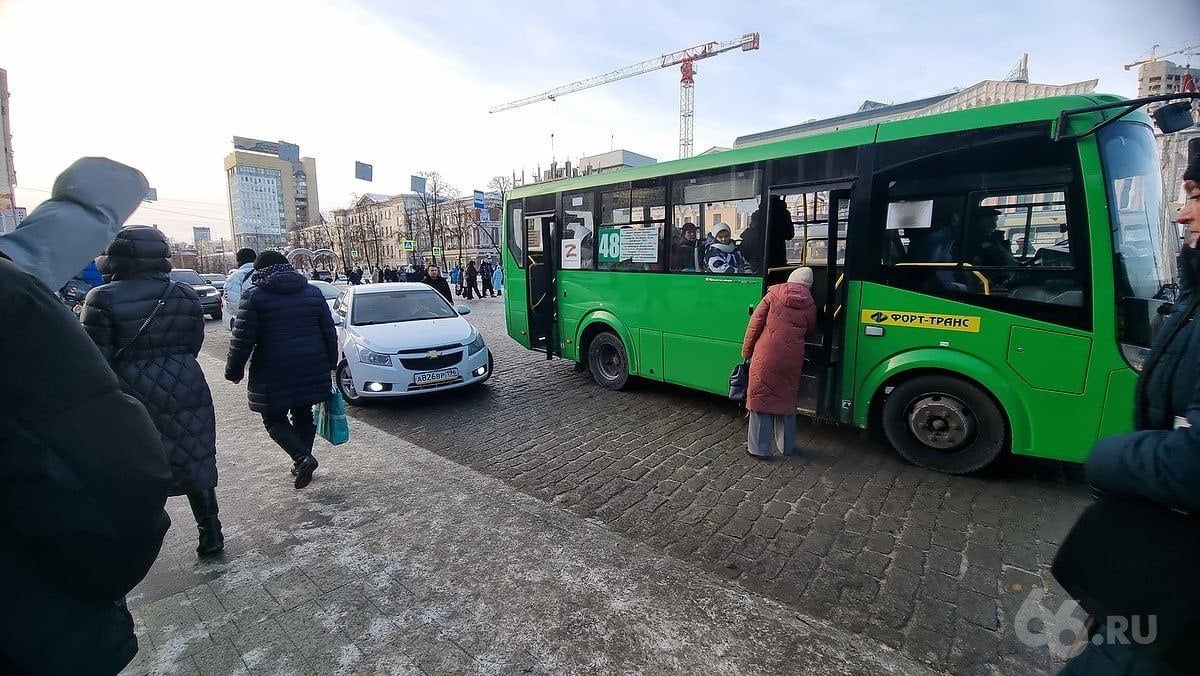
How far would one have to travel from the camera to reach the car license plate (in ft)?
22.8

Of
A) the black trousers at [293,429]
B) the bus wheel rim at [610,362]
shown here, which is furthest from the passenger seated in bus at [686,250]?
the black trousers at [293,429]

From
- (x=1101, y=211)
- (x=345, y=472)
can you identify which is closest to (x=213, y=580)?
(x=345, y=472)

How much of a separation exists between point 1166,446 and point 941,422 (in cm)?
371

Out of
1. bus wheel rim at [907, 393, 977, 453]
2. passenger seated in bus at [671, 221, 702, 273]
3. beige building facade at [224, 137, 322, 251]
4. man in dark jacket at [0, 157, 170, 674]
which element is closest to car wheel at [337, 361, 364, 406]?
passenger seated in bus at [671, 221, 702, 273]

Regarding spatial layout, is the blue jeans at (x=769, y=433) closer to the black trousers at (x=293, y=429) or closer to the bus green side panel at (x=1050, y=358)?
the bus green side panel at (x=1050, y=358)

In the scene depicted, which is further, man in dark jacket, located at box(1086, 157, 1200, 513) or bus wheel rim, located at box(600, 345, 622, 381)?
bus wheel rim, located at box(600, 345, 622, 381)

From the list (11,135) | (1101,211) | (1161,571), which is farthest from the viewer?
(11,135)

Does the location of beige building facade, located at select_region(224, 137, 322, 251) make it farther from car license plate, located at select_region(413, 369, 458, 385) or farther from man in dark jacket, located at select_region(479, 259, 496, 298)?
car license plate, located at select_region(413, 369, 458, 385)

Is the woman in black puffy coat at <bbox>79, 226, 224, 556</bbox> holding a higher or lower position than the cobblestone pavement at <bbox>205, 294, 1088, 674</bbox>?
higher

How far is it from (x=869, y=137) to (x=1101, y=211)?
5.99 feet

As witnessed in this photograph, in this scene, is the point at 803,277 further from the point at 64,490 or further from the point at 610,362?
the point at 64,490

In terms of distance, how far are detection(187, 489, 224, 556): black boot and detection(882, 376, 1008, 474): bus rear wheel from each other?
543 centimetres

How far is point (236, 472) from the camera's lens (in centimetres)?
503

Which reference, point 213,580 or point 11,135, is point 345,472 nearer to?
point 213,580
